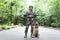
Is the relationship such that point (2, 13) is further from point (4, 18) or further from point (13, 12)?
point (13, 12)

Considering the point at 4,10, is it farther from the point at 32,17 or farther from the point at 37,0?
the point at 32,17

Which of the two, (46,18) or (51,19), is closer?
(51,19)

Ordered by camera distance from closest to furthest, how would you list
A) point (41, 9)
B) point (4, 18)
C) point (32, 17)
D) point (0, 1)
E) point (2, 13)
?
point (32, 17)
point (0, 1)
point (2, 13)
point (4, 18)
point (41, 9)

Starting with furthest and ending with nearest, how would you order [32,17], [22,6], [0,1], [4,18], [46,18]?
[22,6] < [46,18] < [4,18] < [0,1] < [32,17]

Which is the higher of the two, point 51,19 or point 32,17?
point 32,17

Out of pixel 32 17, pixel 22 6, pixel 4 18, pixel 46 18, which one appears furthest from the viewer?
pixel 22 6

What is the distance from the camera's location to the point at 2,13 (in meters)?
37.1

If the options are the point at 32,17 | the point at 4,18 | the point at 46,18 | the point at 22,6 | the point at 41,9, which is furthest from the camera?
the point at 22,6

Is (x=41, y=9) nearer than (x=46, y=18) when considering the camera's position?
No

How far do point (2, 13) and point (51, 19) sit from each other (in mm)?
8018

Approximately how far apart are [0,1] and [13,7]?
11732 mm

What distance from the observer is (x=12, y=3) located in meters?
45.4

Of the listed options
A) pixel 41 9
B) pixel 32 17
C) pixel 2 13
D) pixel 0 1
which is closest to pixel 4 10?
pixel 2 13

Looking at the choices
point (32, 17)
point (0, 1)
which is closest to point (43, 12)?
point (0, 1)
